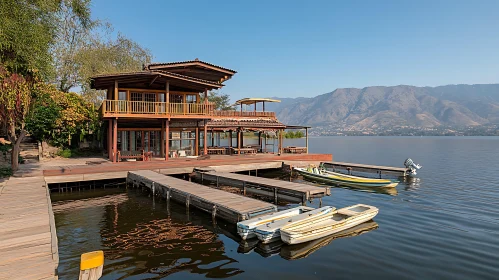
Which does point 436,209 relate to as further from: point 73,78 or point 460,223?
point 73,78

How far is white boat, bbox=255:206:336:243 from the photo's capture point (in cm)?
984

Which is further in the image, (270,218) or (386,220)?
(386,220)

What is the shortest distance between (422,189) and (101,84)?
25.8m

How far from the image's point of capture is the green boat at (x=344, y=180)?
67.9ft

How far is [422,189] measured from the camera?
21562 millimetres

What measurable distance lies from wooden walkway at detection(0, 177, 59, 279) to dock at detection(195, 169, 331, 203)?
9.58 meters

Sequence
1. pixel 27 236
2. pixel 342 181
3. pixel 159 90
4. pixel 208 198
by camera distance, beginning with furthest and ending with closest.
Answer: pixel 159 90
pixel 342 181
pixel 208 198
pixel 27 236

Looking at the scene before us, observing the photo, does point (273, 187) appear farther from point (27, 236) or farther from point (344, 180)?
point (27, 236)

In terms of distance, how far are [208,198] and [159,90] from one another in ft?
48.3

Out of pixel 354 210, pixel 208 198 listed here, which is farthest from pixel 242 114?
pixel 354 210

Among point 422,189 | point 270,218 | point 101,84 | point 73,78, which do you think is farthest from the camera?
point 73,78

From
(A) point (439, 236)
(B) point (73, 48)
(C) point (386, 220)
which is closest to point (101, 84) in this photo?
(B) point (73, 48)

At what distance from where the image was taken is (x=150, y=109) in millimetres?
23297

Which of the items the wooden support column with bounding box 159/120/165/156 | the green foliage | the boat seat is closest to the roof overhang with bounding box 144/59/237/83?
the wooden support column with bounding box 159/120/165/156
